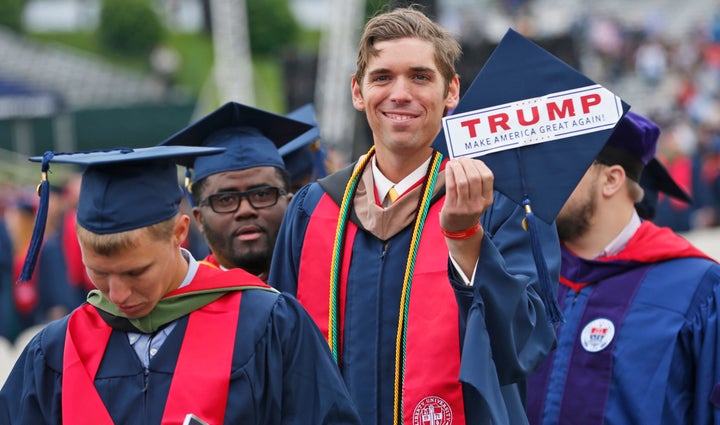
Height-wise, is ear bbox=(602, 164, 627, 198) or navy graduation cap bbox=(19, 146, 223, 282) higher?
ear bbox=(602, 164, 627, 198)

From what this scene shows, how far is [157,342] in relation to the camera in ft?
11.0


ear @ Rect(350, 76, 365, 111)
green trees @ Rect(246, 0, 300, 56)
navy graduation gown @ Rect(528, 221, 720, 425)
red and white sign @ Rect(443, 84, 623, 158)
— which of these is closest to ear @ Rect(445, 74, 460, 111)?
ear @ Rect(350, 76, 365, 111)

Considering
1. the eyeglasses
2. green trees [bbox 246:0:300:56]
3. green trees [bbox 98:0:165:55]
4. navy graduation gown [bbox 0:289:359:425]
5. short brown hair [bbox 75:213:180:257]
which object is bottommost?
navy graduation gown [bbox 0:289:359:425]

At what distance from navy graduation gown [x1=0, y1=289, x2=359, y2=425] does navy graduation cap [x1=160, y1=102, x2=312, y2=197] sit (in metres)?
1.55

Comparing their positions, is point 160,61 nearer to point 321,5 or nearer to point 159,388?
point 321,5

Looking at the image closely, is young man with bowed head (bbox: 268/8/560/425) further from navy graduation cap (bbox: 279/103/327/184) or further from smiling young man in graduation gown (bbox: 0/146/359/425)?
navy graduation cap (bbox: 279/103/327/184)

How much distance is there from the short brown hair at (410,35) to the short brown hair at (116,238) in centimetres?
90

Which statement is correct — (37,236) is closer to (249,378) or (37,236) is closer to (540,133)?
(249,378)

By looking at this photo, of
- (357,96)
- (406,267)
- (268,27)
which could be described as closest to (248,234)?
(357,96)

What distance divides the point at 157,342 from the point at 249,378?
281 mm

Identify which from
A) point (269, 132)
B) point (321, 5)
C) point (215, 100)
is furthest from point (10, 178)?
point (269, 132)

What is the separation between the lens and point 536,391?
451cm

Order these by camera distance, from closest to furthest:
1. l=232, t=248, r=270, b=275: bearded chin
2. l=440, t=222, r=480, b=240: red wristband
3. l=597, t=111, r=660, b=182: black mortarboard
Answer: l=440, t=222, r=480, b=240: red wristband → l=597, t=111, r=660, b=182: black mortarboard → l=232, t=248, r=270, b=275: bearded chin

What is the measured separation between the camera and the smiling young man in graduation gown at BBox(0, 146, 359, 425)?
3.26 metres
